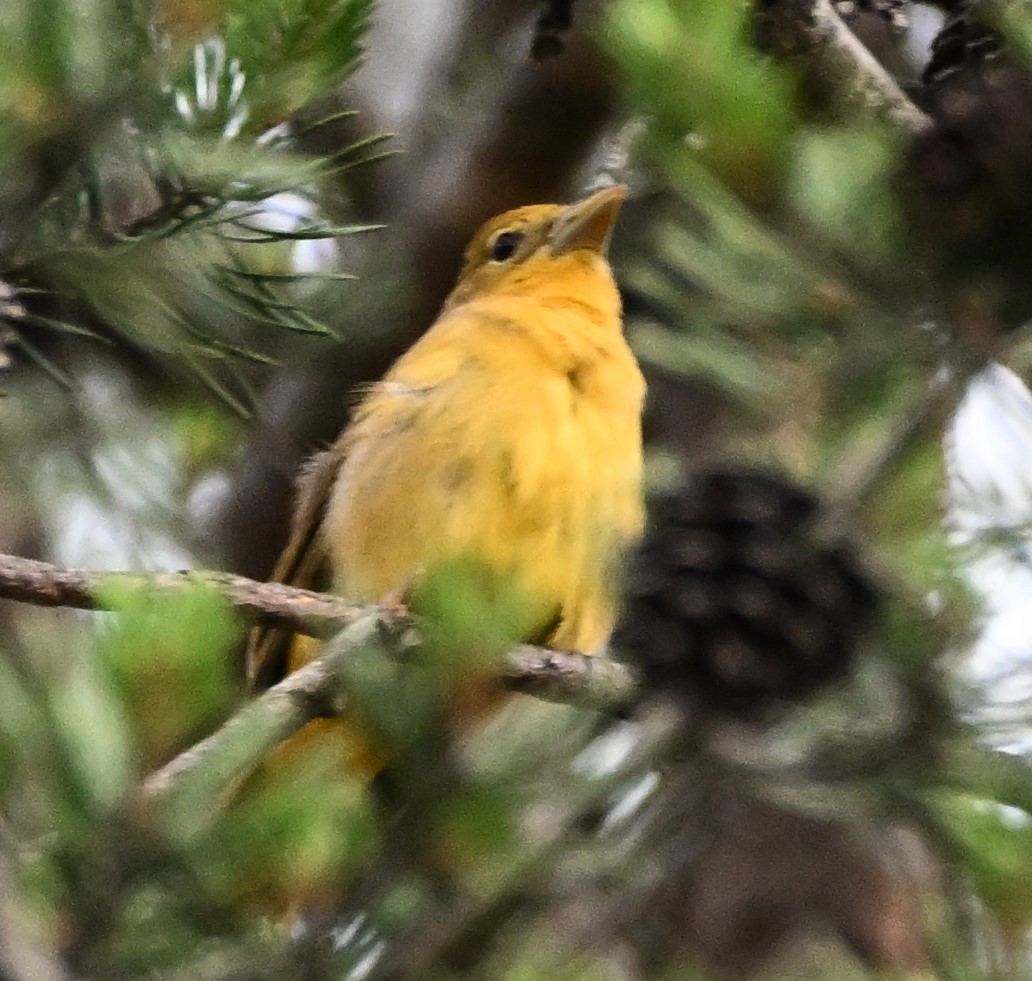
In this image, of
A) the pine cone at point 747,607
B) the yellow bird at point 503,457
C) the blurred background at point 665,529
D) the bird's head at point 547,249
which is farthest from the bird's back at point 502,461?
the pine cone at point 747,607

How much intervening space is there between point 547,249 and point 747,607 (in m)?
2.02

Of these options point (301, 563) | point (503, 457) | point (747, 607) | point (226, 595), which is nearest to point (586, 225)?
point (503, 457)

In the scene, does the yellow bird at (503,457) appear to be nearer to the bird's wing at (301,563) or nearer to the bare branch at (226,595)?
the bird's wing at (301,563)

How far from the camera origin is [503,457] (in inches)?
95.1

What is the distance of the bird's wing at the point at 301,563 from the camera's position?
9.05 ft

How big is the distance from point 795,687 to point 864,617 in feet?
0.21

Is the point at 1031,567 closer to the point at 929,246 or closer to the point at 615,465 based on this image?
the point at 929,246

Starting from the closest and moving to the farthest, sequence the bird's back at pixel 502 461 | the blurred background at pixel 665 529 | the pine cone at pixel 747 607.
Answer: the blurred background at pixel 665 529 → the pine cone at pixel 747 607 → the bird's back at pixel 502 461

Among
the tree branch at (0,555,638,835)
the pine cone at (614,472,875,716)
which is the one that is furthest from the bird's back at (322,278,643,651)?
the pine cone at (614,472,875,716)

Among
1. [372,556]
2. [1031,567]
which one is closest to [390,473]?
[372,556]

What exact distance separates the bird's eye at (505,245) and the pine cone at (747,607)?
1985 mm

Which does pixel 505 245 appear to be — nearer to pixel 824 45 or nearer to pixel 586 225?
pixel 586 225

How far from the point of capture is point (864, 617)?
1.04 m

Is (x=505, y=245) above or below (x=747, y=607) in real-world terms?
below
